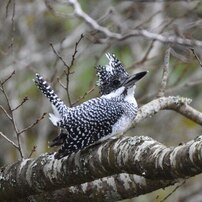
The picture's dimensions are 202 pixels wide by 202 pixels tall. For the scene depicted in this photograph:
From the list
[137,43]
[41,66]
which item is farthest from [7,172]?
[137,43]

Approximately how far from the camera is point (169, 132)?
8.13m

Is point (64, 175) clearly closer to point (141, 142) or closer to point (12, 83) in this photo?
point (141, 142)

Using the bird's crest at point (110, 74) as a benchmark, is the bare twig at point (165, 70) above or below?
below

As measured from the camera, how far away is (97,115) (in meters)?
4.23

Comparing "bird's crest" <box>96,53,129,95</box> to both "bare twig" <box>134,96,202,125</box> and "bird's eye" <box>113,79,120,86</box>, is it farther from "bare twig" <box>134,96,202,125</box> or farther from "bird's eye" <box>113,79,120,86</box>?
"bare twig" <box>134,96,202,125</box>

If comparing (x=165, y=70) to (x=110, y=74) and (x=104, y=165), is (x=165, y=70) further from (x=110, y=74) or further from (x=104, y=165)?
(x=104, y=165)

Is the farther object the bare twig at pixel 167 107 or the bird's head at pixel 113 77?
the bird's head at pixel 113 77

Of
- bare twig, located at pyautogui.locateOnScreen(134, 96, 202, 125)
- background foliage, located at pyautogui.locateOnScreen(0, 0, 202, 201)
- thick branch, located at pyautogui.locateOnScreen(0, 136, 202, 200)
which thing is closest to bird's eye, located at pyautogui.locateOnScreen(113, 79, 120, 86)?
bare twig, located at pyautogui.locateOnScreen(134, 96, 202, 125)

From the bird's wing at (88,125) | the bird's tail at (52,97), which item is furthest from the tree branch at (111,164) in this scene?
the bird's tail at (52,97)

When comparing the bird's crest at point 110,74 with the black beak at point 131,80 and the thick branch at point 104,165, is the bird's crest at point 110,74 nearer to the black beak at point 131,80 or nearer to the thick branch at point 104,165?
the black beak at point 131,80

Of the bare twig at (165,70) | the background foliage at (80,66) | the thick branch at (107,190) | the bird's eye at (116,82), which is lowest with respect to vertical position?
the thick branch at (107,190)

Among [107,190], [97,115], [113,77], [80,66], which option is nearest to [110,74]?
[113,77]

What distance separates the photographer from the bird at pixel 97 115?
4.03m

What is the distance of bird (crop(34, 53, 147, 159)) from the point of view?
4.03m
